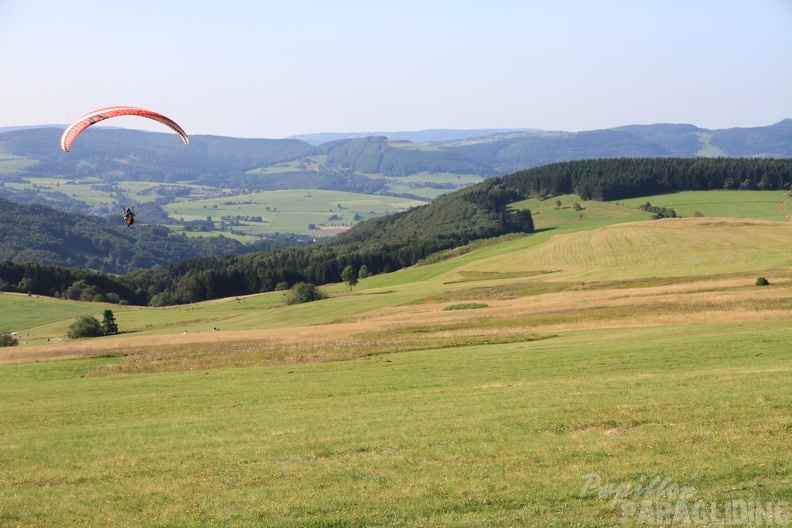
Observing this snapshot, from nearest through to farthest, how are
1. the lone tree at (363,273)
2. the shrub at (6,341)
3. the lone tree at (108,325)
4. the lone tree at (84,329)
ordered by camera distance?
the shrub at (6,341) < the lone tree at (84,329) < the lone tree at (108,325) < the lone tree at (363,273)

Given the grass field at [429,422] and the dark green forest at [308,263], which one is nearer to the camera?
the grass field at [429,422]

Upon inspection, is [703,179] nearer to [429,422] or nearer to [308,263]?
[308,263]

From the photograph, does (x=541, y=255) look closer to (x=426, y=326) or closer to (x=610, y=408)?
(x=426, y=326)

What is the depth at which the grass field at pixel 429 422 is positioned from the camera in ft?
51.5

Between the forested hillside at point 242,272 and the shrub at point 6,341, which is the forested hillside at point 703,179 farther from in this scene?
the shrub at point 6,341

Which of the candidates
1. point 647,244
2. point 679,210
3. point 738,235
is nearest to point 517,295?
point 647,244

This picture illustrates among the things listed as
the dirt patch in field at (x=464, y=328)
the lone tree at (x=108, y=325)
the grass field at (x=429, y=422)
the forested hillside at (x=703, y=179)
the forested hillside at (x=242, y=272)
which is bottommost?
the forested hillside at (x=242, y=272)

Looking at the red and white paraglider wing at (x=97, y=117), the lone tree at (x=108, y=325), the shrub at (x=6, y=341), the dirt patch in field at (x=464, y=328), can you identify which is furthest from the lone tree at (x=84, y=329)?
the red and white paraglider wing at (x=97, y=117)

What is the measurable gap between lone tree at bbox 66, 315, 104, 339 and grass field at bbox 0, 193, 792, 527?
23360 millimetres

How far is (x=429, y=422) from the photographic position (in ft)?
76.3

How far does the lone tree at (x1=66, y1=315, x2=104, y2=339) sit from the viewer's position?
262 feet

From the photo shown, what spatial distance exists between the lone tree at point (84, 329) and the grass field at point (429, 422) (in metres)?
23.4

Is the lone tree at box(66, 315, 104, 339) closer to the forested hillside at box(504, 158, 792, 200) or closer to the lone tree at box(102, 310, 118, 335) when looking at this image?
the lone tree at box(102, 310, 118, 335)

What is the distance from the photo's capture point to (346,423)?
24.1 m
